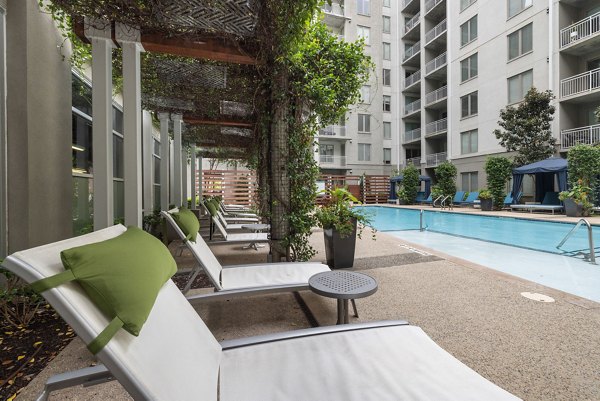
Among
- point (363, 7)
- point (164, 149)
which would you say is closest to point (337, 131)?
point (363, 7)

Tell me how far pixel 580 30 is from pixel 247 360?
18055mm

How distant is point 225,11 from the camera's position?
2500 mm

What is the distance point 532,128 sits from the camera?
41.7ft

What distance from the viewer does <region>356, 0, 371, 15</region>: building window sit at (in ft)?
78.2

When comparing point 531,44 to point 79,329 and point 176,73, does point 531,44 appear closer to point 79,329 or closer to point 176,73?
point 176,73

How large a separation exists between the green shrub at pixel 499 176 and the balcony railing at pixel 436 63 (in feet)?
31.2

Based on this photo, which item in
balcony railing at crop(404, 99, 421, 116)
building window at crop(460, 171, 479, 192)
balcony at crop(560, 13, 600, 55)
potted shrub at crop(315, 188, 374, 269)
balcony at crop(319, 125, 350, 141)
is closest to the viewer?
potted shrub at crop(315, 188, 374, 269)

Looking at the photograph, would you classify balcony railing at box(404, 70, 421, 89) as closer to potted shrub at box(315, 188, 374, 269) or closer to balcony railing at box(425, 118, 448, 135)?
balcony railing at box(425, 118, 448, 135)

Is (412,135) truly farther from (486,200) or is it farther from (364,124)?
(486,200)

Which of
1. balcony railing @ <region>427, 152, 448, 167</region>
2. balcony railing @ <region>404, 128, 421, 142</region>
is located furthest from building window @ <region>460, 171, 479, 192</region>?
balcony railing @ <region>404, 128, 421, 142</region>

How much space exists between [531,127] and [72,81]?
52.6 ft

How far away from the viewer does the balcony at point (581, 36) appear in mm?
11513

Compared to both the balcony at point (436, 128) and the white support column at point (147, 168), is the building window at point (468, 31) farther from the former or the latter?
the white support column at point (147, 168)

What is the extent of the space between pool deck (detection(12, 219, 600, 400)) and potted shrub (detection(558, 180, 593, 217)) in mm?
9516
